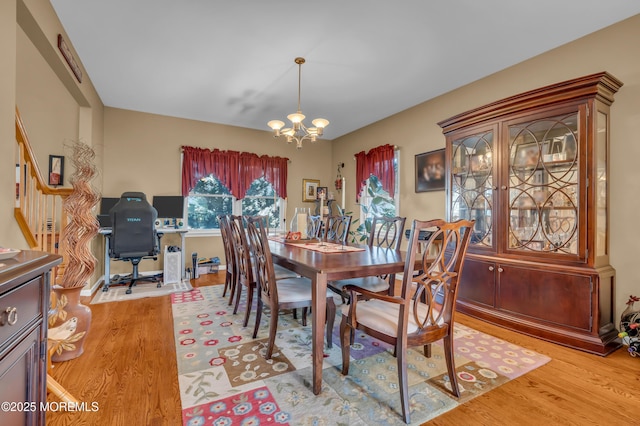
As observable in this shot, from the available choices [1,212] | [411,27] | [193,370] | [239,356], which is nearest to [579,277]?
[411,27]

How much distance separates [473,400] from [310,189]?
482 cm

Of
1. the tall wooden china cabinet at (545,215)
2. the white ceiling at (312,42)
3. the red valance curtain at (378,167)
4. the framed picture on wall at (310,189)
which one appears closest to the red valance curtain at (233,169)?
the framed picture on wall at (310,189)

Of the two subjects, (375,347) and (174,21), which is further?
(174,21)

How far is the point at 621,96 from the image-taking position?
96.5 inches

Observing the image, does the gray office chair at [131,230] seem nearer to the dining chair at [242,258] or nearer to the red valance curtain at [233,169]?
the red valance curtain at [233,169]

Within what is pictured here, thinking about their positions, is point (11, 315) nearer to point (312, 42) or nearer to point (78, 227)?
point (78, 227)

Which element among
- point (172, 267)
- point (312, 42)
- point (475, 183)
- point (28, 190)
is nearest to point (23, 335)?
point (28, 190)

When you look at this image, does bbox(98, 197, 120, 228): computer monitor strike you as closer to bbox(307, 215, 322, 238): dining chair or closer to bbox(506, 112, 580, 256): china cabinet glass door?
bbox(307, 215, 322, 238): dining chair

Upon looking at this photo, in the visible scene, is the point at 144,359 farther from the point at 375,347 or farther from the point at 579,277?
the point at 579,277

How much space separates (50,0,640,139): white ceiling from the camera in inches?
91.4

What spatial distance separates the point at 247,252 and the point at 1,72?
1834 mm

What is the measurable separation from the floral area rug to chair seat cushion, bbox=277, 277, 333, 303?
1.33 feet

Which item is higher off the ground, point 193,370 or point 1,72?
point 1,72

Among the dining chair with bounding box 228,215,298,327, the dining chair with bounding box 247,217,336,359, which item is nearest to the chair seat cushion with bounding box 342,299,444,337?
the dining chair with bounding box 247,217,336,359
